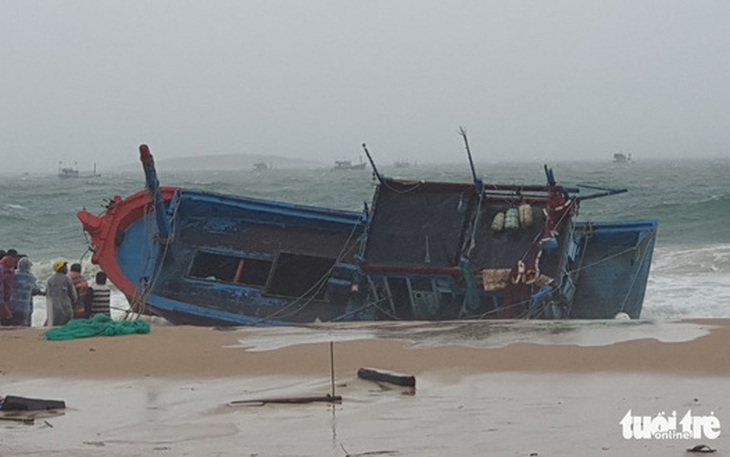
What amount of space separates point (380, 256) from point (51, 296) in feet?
14.8

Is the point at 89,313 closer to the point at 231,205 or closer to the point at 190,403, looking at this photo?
the point at 231,205

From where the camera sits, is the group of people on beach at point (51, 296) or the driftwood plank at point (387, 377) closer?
the driftwood plank at point (387, 377)

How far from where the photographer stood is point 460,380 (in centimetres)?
866

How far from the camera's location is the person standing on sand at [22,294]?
13.3 meters

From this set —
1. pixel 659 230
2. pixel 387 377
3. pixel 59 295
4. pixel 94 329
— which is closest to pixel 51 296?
pixel 59 295

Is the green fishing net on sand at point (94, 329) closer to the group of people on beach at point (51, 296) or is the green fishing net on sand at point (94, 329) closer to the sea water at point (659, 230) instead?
the group of people on beach at point (51, 296)

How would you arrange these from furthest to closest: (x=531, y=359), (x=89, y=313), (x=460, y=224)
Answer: (x=460, y=224) → (x=89, y=313) → (x=531, y=359)

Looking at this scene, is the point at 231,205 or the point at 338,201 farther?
the point at 338,201

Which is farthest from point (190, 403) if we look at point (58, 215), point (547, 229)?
point (58, 215)

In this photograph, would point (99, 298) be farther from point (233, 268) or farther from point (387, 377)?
point (387, 377)

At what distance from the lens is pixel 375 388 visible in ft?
27.0

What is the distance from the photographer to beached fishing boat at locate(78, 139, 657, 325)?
47.3ft

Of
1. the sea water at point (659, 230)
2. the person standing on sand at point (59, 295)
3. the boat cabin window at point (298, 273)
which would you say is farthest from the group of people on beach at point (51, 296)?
the sea water at point (659, 230)

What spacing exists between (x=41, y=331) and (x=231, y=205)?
170 inches
